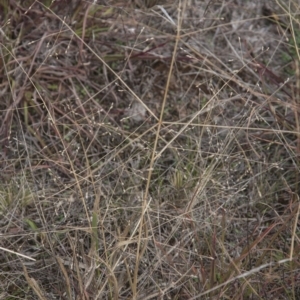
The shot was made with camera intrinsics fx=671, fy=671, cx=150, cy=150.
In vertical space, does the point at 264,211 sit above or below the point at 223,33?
below

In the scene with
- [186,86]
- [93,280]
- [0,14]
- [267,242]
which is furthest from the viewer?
[186,86]

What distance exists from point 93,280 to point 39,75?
2.82ft

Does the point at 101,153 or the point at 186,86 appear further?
the point at 186,86

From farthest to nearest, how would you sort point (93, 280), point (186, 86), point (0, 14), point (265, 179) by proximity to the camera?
point (186, 86)
point (0, 14)
point (265, 179)
point (93, 280)

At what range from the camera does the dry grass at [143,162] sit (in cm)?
179

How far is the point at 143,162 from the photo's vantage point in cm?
220

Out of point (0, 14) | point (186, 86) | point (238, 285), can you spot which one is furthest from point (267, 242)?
point (0, 14)

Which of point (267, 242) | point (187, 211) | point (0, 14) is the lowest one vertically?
point (267, 242)

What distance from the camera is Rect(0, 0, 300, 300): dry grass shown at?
1.79m

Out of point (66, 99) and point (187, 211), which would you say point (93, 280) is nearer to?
point (187, 211)

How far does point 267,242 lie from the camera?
199cm

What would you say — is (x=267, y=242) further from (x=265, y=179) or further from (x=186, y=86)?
(x=186, y=86)

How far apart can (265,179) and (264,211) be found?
0.48 feet

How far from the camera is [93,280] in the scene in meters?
1.74
